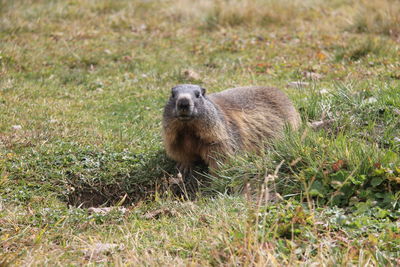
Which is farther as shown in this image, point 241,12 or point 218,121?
point 241,12

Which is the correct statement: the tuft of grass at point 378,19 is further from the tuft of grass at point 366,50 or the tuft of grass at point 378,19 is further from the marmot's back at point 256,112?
the marmot's back at point 256,112

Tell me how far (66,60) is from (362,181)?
711 centimetres

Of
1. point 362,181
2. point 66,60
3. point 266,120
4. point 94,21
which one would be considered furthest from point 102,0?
point 362,181

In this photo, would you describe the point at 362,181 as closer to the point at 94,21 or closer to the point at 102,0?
the point at 94,21

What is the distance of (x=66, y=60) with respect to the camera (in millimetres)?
10188

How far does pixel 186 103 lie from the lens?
5539 millimetres

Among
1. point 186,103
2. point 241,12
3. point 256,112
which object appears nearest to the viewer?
point 186,103

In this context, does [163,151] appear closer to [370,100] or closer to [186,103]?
[186,103]

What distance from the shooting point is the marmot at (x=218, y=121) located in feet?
19.0

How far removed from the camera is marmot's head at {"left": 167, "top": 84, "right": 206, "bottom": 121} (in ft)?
18.3

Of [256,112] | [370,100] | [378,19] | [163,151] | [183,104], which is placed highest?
[378,19]

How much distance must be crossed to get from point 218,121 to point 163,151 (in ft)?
3.05

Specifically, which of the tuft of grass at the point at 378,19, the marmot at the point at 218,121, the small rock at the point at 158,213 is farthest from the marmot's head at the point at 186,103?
the tuft of grass at the point at 378,19

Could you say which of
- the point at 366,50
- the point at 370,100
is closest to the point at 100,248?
the point at 370,100
